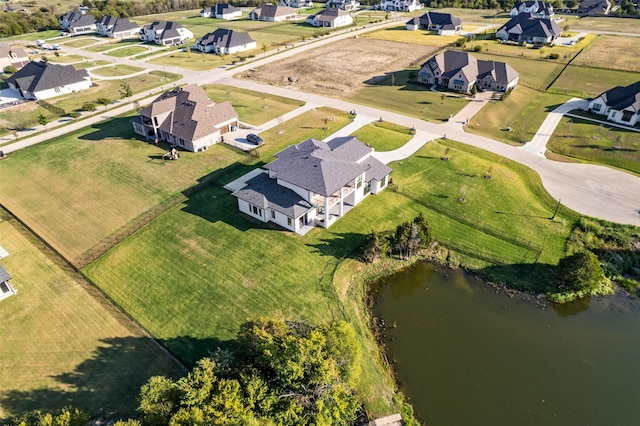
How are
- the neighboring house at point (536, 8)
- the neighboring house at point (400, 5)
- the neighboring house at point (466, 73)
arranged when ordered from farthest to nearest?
1. the neighboring house at point (400, 5)
2. the neighboring house at point (536, 8)
3. the neighboring house at point (466, 73)

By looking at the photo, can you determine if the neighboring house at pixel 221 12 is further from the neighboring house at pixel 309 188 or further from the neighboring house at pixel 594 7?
the neighboring house at pixel 594 7

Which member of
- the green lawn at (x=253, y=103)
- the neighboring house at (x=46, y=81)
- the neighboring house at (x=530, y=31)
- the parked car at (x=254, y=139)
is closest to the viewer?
the parked car at (x=254, y=139)

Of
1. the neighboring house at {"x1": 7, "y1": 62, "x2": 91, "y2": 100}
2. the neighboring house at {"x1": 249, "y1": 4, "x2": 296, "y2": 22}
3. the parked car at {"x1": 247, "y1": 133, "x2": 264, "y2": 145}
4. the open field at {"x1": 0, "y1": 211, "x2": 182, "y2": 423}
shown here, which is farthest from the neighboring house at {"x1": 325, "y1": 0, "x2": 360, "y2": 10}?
the open field at {"x1": 0, "y1": 211, "x2": 182, "y2": 423}

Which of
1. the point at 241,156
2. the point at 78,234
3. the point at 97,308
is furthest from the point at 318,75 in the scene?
the point at 97,308

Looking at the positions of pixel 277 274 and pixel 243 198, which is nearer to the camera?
pixel 277 274

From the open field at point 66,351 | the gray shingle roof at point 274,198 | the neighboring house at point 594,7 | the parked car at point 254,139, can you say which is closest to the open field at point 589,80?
the parked car at point 254,139

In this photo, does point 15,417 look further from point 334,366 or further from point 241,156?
point 241,156
